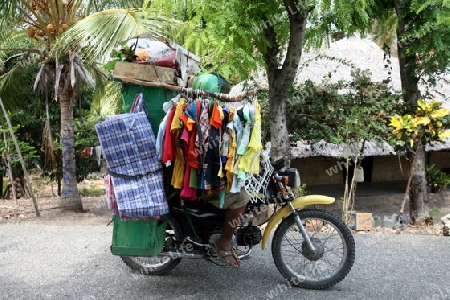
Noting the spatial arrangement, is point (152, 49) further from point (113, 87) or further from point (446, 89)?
point (446, 89)

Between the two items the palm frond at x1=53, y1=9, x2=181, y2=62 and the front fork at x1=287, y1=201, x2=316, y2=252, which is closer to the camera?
the front fork at x1=287, y1=201, x2=316, y2=252

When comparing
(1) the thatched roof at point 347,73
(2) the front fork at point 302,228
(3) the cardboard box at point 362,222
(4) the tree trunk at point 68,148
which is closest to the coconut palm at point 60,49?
(4) the tree trunk at point 68,148

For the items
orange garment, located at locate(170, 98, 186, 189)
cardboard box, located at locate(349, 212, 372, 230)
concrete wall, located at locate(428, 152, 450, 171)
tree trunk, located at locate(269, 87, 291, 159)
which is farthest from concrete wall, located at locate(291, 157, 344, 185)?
orange garment, located at locate(170, 98, 186, 189)

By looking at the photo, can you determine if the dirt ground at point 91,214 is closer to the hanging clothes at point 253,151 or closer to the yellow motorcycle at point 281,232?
the yellow motorcycle at point 281,232

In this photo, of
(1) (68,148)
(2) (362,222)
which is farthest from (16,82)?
(2) (362,222)

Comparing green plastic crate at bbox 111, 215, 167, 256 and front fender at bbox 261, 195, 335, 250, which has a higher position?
front fender at bbox 261, 195, 335, 250

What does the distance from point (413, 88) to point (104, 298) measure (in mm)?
6592

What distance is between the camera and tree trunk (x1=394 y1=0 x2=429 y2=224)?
7.41 meters

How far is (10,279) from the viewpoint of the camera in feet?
13.7

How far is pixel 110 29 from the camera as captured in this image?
23.5 ft

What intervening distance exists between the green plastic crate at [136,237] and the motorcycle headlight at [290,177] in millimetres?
1143

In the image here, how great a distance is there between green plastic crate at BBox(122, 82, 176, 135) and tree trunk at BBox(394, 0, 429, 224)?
204 inches

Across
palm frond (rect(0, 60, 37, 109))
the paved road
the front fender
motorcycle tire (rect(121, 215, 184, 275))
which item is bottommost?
the paved road

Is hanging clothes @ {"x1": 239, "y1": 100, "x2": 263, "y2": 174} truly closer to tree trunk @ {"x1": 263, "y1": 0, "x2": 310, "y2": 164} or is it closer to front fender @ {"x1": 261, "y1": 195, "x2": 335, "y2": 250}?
front fender @ {"x1": 261, "y1": 195, "x2": 335, "y2": 250}
